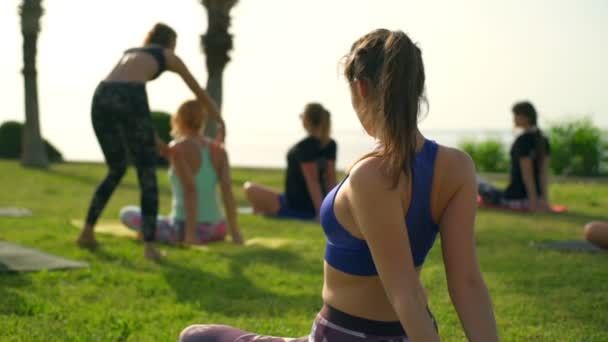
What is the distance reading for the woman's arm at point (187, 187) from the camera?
7.81m

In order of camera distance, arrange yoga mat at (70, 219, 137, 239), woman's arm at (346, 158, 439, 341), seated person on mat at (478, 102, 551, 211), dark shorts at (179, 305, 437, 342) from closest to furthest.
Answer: woman's arm at (346, 158, 439, 341), dark shorts at (179, 305, 437, 342), yoga mat at (70, 219, 137, 239), seated person on mat at (478, 102, 551, 211)

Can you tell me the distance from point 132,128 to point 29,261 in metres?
1.37

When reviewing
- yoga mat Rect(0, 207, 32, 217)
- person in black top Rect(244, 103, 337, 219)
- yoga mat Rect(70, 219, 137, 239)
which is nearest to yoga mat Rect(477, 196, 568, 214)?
person in black top Rect(244, 103, 337, 219)

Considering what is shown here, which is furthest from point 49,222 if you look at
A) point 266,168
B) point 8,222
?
point 266,168

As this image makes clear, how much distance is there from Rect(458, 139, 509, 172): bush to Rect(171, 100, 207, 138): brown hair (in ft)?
44.8

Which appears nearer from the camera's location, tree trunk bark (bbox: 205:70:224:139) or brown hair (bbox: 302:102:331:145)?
brown hair (bbox: 302:102:331:145)

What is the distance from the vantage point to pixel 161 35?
21.8 ft

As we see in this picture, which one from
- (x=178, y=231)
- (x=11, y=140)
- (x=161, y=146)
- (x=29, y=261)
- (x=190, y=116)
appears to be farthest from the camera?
(x=11, y=140)

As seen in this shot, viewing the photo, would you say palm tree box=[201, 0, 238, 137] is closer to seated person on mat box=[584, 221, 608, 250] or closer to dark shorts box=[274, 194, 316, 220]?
dark shorts box=[274, 194, 316, 220]

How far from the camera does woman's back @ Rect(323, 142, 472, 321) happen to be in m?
2.13

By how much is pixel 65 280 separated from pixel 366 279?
151 inches

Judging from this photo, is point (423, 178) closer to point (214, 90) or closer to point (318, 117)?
point (318, 117)

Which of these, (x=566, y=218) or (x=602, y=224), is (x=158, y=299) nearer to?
(x=602, y=224)

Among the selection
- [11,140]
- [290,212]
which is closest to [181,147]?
[290,212]
